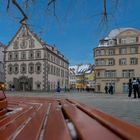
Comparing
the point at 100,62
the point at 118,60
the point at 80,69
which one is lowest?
the point at 100,62

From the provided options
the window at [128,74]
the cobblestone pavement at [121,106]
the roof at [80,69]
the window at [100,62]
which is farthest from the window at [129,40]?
the roof at [80,69]

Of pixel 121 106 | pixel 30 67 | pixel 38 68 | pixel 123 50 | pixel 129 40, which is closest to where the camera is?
pixel 121 106

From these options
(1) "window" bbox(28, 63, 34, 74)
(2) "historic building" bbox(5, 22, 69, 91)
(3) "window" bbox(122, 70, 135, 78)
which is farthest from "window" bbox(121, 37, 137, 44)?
(1) "window" bbox(28, 63, 34, 74)

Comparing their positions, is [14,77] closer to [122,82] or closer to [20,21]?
[122,82]

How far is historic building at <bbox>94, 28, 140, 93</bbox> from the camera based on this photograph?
7094 cm

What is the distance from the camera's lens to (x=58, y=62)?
9162cm

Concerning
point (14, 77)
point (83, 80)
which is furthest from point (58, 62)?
point (83, 80)

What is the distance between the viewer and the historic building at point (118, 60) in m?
70.9

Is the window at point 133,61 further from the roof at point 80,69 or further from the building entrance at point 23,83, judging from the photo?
the roof at point 80,69

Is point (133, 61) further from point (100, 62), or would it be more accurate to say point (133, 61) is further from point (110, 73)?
point (100, 62)

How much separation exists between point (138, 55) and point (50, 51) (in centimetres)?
2114

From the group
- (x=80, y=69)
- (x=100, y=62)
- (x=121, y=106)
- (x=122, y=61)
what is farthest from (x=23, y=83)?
(x=121, y=106)

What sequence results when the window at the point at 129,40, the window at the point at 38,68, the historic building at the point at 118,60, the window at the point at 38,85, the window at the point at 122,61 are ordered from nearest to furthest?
the window at the point at 129,40
the historic building at the point at 118,60
the window at the point at 122,61
the window at the point at 38,85
the window at the point at 38,68

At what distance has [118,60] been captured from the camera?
240ft
